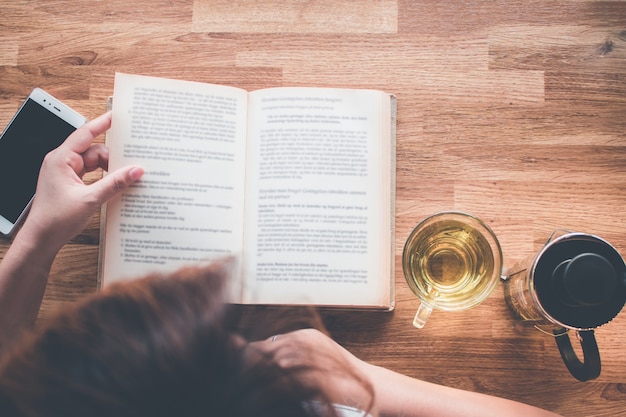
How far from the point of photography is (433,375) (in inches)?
31.6

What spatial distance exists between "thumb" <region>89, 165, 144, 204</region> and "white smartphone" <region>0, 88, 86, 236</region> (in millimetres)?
150

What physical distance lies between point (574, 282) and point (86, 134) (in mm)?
710

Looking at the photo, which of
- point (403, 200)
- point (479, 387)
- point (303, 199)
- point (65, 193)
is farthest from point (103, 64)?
point (479, 387)

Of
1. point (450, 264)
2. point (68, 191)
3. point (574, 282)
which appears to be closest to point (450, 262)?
point (450, 264)

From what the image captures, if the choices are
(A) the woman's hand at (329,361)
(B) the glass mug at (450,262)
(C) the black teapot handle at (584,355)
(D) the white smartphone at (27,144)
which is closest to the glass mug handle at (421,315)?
(B) the glass mug at (450,262)

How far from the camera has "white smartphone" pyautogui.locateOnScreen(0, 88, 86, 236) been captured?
0.82 meters

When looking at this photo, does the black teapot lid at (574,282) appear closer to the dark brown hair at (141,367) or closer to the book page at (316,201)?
the book page at (316,201)

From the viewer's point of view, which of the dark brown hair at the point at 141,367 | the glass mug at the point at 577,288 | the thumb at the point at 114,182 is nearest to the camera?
the dark brown hair at the point at 141,367

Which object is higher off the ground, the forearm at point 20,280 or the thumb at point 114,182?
the thumb at point 114,182

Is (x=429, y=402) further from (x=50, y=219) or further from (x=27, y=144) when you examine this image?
(x=27, y=144)

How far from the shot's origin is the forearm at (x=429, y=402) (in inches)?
28.7

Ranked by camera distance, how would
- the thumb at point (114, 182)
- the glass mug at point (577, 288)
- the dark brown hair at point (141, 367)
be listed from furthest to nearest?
the thumb at point (114, 182)
the glass mug at point (577, 288)
the dark brown hair at point (141, 367)

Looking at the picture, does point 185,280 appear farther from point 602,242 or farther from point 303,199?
point 602,242

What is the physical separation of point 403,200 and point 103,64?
547 mm
